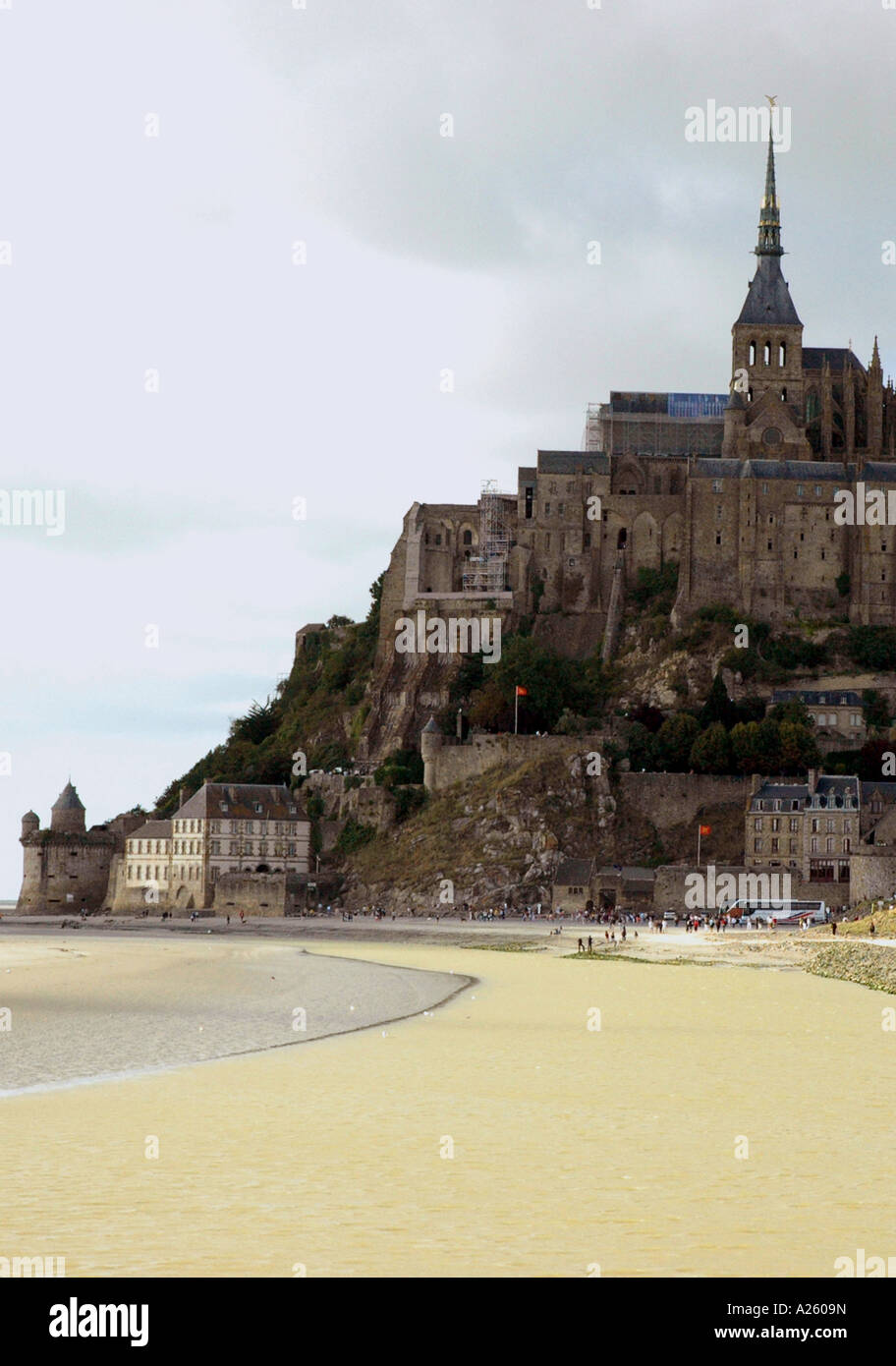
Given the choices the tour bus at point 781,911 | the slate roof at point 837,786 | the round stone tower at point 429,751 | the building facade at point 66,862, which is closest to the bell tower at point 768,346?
the round stone tower at point 429,751

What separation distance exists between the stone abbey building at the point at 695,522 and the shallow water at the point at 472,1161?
217 feet

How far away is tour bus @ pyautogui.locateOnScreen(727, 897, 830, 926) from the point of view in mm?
65312

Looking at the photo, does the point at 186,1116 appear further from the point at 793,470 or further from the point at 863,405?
the point at 863,405

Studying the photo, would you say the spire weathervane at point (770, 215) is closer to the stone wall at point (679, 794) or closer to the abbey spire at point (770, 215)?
the abbey spire at point (770, 215)

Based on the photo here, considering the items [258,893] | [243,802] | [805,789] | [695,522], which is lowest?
[258,893]

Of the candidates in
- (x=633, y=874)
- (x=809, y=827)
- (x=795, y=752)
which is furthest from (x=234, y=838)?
(x=809, y=827)

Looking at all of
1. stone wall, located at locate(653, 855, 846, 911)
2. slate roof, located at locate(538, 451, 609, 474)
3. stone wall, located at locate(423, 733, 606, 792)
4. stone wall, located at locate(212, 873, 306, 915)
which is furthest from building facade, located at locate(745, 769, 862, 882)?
slate roof, located at locate(538, 451, 609, 474)

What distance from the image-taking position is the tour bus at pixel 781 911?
6531 centimetres

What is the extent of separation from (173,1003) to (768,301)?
76812 mm

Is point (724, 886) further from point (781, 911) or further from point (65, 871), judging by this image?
point (65, 871)

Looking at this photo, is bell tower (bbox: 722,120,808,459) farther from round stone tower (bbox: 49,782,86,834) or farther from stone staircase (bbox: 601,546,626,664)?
round stone tower (bbox: 49,782,86,834)

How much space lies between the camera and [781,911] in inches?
2655

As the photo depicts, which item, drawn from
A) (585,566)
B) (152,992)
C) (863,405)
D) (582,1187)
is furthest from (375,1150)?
(863,405)

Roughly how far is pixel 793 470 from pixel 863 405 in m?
10.5
